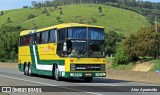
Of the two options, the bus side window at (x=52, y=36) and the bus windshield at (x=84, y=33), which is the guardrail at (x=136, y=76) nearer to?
the bus windshield at (x=84, y=33)

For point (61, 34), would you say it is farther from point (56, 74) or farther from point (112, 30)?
point (112, 30)

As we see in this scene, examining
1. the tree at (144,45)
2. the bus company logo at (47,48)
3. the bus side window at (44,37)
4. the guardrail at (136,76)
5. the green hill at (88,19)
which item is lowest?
the green hill at (88,19)

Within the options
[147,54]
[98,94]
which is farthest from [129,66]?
[98,94]

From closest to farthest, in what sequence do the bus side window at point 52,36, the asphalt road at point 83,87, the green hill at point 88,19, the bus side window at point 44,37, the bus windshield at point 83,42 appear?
the asphalt road at point 83,87 < the bus windshield at point 83,42 < the bus side window at point 52,36 < the bus side window at point 44,37 < the green hill at point 88,19

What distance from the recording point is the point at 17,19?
627 ft

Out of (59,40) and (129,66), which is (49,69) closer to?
(59,40)

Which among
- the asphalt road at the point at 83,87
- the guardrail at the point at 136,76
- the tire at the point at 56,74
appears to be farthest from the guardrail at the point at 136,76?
the tire at the point at 56,74

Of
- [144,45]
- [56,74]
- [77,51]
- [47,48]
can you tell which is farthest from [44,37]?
[144,45]

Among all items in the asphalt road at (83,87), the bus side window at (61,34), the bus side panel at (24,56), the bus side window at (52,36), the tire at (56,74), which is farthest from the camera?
the bus side panel at (24,56)

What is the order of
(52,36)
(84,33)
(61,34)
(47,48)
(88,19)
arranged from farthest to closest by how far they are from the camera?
(88,19) < (47,48) < (52,36) < (61,34) < (84,33)

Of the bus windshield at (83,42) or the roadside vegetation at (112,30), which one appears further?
the roadside vegetation at (112,30)

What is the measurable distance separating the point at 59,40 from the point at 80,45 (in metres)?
1.78

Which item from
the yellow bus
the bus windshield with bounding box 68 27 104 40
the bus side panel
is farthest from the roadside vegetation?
the bus windshield with bounding box 68 27 104 40

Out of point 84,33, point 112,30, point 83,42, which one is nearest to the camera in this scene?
point 83,42
